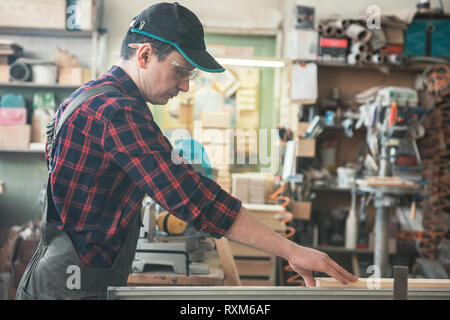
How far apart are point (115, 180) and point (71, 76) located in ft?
10.3

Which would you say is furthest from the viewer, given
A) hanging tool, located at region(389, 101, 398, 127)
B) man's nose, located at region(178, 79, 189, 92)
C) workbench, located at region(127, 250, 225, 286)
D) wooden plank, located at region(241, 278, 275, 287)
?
hanging tool, located at region(389, 101, 398, 127)

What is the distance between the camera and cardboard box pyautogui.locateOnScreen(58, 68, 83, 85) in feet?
12.6

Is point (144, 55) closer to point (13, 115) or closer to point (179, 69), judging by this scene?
point (179, 69)

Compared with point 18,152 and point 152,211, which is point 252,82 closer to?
point 18,152

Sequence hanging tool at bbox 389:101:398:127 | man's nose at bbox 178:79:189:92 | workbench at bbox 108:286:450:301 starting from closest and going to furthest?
workbench at bbox 108:286:450:301 < man's nose at bbox 178:79:189:92 < hanging tool at bbox 389:101:398:127

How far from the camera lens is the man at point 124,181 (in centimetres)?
92

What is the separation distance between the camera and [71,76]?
3855mm

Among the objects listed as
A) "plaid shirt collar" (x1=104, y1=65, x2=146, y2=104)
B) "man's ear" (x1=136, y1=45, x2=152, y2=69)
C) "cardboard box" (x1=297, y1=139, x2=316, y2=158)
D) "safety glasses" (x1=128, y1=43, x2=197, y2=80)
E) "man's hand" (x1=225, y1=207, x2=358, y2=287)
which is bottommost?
"man's hand" (x1=225, y1=207, x2=358, y2=287)

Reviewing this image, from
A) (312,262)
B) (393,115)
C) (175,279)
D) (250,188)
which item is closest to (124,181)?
(312,262)

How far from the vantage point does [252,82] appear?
14.1ft

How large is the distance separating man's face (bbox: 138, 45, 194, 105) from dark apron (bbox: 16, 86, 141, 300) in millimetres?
110

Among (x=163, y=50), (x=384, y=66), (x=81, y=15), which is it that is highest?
(x=81, y=15)

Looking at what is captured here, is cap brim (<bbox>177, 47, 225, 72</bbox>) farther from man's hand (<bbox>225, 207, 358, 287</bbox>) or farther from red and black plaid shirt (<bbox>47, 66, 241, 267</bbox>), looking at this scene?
man's hand (<bbox>225, 207, 358, 287</bbox>)

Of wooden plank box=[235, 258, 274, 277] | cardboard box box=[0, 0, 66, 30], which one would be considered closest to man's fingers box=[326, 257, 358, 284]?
wooden plank box=[235, 258, 274, 277]
